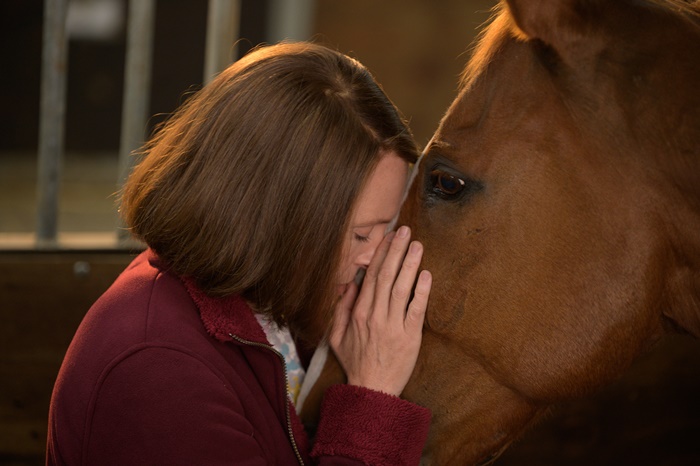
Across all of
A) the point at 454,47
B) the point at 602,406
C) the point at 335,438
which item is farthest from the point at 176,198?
the point at 454,47

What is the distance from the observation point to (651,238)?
138cm

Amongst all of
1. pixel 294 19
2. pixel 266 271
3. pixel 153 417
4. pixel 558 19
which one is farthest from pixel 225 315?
pixel 294 19

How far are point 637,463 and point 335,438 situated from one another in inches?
55.2

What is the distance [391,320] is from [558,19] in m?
0.63

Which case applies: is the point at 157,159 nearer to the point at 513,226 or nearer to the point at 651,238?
the point at 513,226

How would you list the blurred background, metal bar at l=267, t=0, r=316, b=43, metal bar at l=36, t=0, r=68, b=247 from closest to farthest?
metal bar at l=36, t=0, r=68, b=247 < the blurred background < metal bar at l=267, t=0, r=316, b=43

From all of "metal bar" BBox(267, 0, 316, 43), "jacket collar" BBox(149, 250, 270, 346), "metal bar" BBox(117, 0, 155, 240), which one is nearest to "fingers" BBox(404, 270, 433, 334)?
"jacket collar" BBox(149, 250, 270, 346)

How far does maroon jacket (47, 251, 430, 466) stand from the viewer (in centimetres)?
131

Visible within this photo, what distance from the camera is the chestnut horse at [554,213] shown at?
4.42ft

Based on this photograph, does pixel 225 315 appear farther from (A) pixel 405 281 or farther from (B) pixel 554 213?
(B) pixel 554 213

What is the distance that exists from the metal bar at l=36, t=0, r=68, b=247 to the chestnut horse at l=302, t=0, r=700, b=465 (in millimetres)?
1198

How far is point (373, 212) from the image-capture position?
5.13 ft

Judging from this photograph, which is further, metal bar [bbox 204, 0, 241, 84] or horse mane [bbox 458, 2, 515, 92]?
metal bar [bbox 204, 0, 241, 84]

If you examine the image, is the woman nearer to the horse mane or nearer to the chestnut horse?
the chestnut horse
